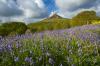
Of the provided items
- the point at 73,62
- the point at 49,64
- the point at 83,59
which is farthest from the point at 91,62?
Answer: the point at 49,64

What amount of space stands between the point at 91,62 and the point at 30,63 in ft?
4.60

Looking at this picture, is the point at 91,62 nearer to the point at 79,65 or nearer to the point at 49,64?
the point at 79,65

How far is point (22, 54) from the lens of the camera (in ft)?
15.5

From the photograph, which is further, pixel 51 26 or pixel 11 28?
pixel 51 26

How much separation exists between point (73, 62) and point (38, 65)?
64cm

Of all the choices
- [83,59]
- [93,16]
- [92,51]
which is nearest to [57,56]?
[83,59]

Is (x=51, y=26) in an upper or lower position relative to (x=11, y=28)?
lower

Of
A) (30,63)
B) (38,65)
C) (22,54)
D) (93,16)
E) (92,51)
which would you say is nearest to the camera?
(30,63)

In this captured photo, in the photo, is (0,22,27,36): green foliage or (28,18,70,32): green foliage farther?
(28,18,70,32): green foliage

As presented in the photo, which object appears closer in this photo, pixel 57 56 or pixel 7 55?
pixel 7 55

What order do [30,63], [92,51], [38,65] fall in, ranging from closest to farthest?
1. [30,63]
2. [38,65]
3. [92,51]

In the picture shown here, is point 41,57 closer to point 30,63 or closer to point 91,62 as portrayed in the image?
point 30,63

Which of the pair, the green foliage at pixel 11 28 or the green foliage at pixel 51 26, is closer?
the green foliage at pixel 11 28

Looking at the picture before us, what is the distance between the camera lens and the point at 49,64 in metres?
4.45
